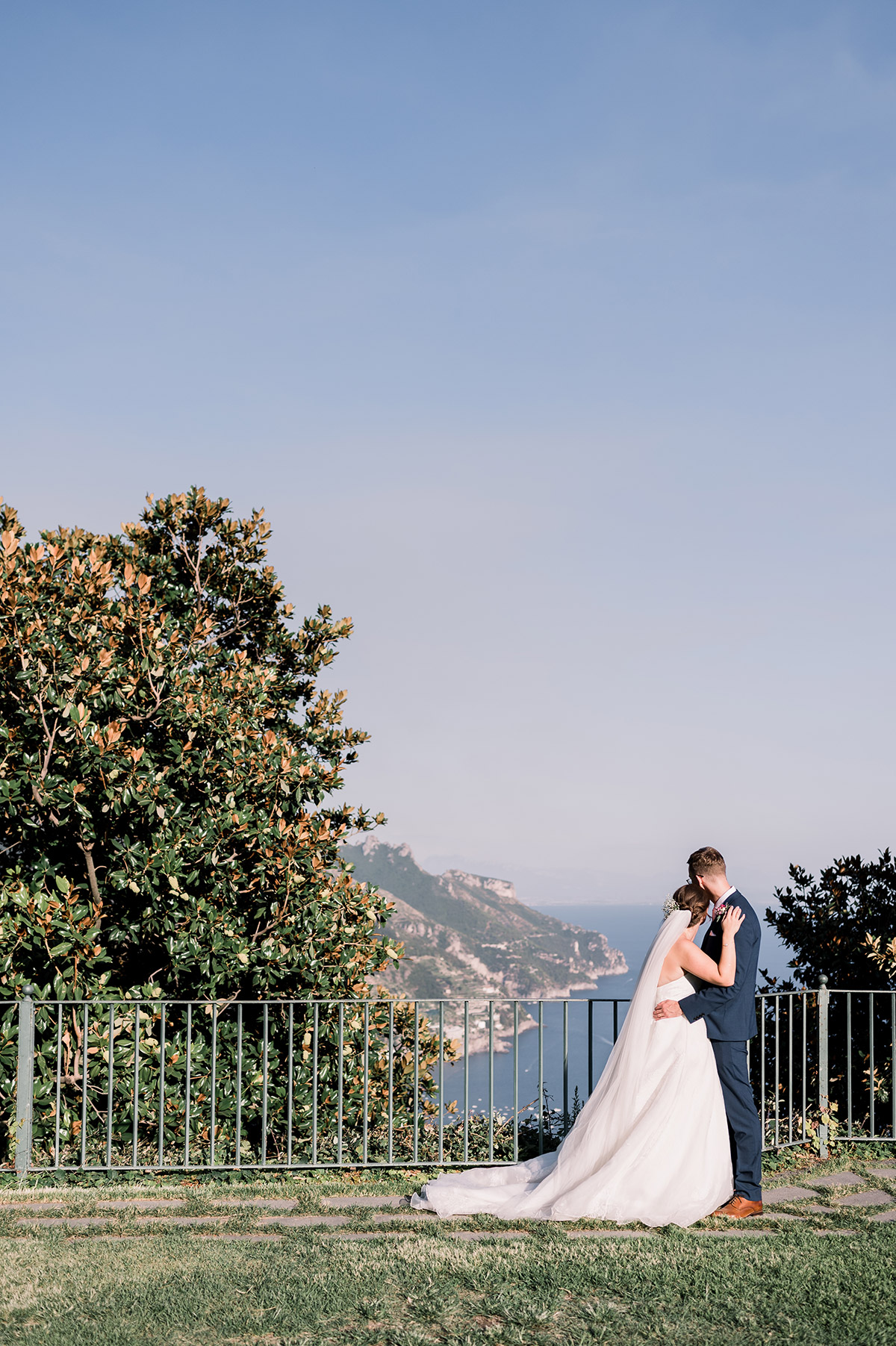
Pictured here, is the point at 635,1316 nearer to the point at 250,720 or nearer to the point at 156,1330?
the point at 156,1330

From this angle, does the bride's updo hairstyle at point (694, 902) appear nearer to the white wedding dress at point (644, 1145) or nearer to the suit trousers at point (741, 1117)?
the white wedding dress at point (644, 1145)

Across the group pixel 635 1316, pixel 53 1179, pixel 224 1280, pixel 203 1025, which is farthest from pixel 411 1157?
pixel 635 1316

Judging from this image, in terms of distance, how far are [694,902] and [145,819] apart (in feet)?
13.5

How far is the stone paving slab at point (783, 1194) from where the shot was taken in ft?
20.7

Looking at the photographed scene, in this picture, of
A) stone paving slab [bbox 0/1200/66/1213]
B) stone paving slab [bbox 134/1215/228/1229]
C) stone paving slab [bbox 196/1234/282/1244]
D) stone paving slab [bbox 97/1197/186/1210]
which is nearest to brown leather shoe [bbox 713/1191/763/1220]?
stone paving slab [bbox 196/1234/282/1244]

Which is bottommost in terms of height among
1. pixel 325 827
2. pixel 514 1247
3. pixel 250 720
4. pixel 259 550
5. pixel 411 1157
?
pixel 411 1157

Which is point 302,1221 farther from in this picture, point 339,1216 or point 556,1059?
point 556,1059

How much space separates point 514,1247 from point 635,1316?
39.5 inches

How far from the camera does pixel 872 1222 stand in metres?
5.73

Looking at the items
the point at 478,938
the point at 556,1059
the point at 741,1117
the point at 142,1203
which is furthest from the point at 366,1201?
the point at 478,938

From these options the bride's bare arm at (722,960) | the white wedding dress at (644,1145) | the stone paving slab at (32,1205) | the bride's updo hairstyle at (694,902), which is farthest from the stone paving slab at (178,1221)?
the bride's updo hairstyle at (694,902)

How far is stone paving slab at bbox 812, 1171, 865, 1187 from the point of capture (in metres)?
6.59

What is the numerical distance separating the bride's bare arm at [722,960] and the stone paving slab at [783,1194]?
141 cm

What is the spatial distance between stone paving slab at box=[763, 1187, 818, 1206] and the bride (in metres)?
0.58
